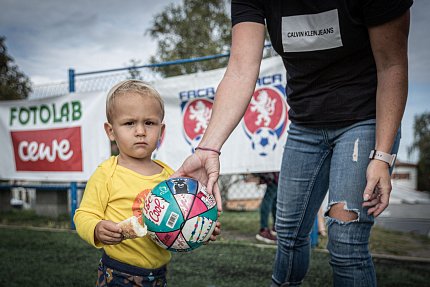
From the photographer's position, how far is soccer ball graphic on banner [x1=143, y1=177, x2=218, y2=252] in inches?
62.2

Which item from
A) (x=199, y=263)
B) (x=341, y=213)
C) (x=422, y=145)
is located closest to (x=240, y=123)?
(x=199, y=263)

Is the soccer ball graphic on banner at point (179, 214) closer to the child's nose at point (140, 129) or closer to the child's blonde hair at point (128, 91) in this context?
the child's nose at point (140, 129)

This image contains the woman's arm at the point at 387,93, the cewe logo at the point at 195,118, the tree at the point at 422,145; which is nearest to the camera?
the woman's arm at the point at 387,93

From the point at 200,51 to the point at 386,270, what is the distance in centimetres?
1460

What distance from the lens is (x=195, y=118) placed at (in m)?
5.16

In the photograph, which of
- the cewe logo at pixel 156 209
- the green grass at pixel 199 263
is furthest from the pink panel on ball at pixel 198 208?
the green grass at pixel 199 263

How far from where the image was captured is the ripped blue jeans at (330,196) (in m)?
1.62

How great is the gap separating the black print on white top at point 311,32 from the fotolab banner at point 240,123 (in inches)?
110

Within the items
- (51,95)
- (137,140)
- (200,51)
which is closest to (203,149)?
(137,140)

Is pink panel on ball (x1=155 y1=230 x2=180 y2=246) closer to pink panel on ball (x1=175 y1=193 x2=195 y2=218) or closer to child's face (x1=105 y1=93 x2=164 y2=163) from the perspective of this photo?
pink panel on ball (x1=175 y1=193 x2=195 y2=218)

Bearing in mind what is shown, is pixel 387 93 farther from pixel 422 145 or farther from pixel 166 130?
pixel 422 145

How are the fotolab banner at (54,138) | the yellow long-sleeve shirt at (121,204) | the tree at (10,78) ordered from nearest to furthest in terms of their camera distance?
the yellow long-sleeve shirt at (121,204) → the fotolab banner at (54,138) → the tree at (10,78)

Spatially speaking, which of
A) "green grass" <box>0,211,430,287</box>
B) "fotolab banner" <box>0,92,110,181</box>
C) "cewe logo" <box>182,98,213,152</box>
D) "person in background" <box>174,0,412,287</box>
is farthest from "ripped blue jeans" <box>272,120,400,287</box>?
"fotolab banner" <box>0,92,110,181</box>

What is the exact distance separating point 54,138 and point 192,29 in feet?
44.4
